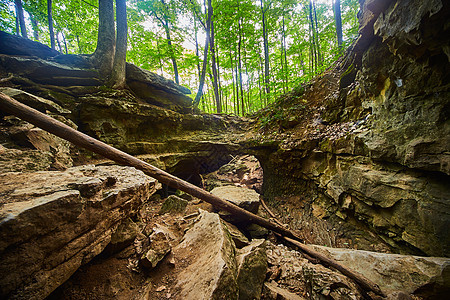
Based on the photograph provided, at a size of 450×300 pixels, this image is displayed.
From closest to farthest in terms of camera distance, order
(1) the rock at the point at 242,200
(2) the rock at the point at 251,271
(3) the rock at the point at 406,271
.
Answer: (3) the rock at the point at 406,271, (2) the rock at the point at 251,271, (1) the rock at the point at 242,200

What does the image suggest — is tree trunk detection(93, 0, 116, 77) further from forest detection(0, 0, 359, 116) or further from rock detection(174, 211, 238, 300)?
rock detection(174, 211, 238, 300)

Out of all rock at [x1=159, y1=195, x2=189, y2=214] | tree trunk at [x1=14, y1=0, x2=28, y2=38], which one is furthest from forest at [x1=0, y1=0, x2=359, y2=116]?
rock at [x1=159, y1=195, x2=189, y2=214]

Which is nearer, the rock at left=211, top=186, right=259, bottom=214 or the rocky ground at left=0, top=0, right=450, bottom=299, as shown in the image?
Result: the rocky ground at left=0, top=0, right=450, bottom=299

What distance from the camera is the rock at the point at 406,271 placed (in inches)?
81.0

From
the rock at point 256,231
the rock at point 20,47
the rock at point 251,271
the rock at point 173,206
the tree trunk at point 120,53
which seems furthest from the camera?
the tree trunk at point 120,53

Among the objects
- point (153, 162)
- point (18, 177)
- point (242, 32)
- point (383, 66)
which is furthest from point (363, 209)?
point (242, 32)

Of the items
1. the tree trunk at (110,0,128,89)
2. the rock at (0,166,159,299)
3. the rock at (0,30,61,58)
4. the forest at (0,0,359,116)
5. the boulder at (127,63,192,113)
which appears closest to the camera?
the rock at (0,166,159,299)

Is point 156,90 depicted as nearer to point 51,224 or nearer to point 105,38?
point 105,38

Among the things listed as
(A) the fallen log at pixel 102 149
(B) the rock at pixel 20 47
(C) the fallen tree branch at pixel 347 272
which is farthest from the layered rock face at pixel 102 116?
(C) the fallen tree branch at pixel 347 272

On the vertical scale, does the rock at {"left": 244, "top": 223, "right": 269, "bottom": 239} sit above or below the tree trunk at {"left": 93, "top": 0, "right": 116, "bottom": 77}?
below

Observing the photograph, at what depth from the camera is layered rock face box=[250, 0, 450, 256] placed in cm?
222

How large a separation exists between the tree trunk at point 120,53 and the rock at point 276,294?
814 centimetres

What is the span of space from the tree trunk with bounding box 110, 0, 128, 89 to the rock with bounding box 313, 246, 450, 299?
9.16 m

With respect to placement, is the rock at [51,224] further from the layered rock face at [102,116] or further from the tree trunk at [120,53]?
the tree trunk at [120,53]
